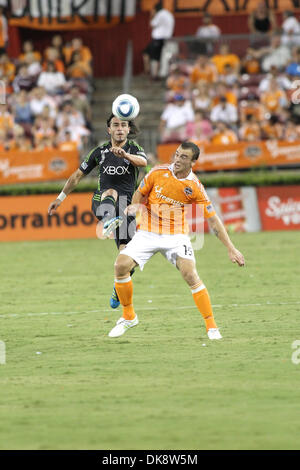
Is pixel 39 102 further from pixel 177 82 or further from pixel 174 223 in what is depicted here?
pixel 174 223

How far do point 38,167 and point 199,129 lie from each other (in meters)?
3.89

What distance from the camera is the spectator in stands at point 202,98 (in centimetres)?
2350

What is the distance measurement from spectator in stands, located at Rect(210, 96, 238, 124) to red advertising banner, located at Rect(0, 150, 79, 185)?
12.0 ft

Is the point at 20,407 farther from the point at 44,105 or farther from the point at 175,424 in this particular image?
the point at 44,105

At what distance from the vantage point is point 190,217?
2033cm

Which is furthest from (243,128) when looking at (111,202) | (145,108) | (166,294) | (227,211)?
(111,202)

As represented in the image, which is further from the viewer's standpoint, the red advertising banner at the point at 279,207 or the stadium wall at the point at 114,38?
the stadium wall at the point at 114,38

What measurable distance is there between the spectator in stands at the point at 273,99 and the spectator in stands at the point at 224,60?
4.69 feet

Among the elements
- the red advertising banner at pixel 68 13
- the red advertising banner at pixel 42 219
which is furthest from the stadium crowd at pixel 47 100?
the red advertising banner at pixel 42 219

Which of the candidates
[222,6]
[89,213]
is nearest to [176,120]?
[89,213]

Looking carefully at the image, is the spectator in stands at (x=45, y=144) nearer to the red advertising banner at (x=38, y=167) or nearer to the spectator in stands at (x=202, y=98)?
the red advertising banner at (x=38, y=167)

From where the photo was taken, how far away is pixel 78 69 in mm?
26172

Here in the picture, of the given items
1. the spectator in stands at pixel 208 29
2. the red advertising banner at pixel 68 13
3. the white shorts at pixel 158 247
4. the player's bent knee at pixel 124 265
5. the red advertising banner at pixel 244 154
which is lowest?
the player's bent knee at pixel 124 265
